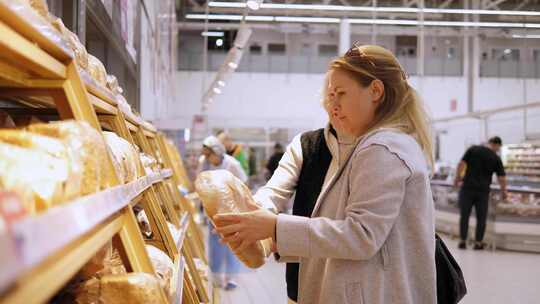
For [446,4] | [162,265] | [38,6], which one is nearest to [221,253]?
[162,265]

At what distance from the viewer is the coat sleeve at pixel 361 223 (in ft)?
5.31

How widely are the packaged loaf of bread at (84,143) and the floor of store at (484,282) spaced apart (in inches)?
164

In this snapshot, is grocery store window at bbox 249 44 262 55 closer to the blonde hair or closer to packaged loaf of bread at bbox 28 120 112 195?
the blonde hair

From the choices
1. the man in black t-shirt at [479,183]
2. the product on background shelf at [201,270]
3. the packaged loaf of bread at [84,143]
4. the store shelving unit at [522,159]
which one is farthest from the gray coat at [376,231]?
the store shelving unit at [522,159]

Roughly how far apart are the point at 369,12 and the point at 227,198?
49.6 feet

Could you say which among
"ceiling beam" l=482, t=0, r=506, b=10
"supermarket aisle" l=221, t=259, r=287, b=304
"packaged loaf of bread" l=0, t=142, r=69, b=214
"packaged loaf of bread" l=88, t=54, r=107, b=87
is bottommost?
"supermarket aisle" l=221, t=259, r=287, b=304

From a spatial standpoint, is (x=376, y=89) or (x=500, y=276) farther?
(x=500, y=276)

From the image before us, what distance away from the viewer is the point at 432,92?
61.4 feet

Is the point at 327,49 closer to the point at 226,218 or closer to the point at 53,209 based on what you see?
the point at 226,218

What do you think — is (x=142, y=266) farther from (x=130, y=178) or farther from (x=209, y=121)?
(x=209, y=121)

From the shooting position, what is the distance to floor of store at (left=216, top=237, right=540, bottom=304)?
5148 millimetres

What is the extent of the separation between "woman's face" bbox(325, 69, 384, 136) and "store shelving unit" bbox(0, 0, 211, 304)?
2.29 feet

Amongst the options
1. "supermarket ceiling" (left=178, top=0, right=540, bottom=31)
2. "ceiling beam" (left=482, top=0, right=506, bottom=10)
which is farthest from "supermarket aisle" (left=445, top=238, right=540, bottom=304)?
"ceiling beam" (left=482, top=0, right=506, bottom=10)

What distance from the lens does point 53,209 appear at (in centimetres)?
71
